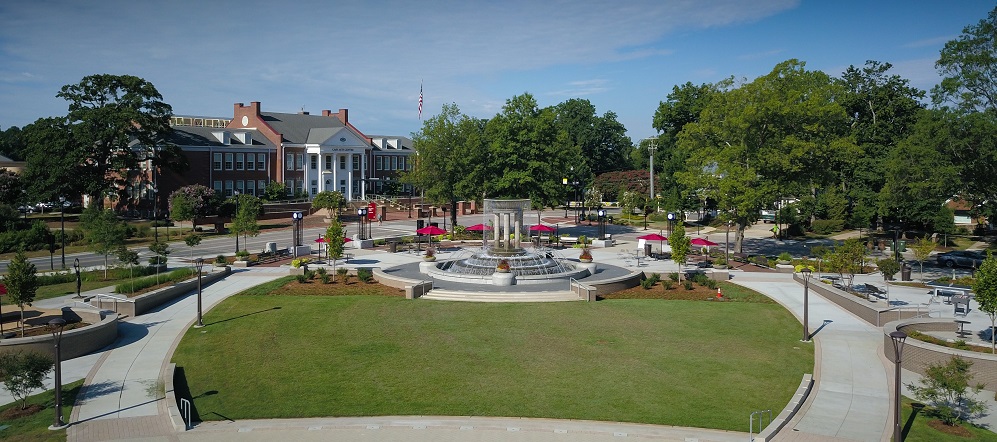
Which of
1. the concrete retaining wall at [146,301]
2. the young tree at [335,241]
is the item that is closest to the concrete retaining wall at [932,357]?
the young tree at [335,241]

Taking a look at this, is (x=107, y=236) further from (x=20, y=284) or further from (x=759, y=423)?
→ (x=759, y=423)

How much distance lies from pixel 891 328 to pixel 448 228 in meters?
47.4

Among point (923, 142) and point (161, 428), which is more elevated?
point (923, 142)

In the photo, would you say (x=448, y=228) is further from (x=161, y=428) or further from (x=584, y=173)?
(x=161, y=428)

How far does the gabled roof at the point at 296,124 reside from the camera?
291 ft

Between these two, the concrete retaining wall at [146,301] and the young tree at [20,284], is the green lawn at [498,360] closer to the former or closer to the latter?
the concrete retaining wall at [146,301]

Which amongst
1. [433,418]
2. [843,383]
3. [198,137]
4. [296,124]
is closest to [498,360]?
[433,418]

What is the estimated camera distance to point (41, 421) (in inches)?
736

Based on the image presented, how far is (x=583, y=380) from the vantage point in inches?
858

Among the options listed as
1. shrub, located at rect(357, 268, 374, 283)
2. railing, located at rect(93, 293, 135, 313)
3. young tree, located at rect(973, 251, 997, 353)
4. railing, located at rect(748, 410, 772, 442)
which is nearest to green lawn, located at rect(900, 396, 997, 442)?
railing, located at rect(748, 410, 772, 442)

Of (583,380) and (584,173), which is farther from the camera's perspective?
(584,173)

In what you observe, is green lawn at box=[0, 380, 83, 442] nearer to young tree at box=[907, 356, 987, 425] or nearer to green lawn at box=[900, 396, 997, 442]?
green lawn at box=[900, 396, 997, 442]

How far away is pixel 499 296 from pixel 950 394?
19.2 m

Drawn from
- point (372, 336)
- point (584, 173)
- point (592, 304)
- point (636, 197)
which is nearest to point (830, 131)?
point (592, 304)
